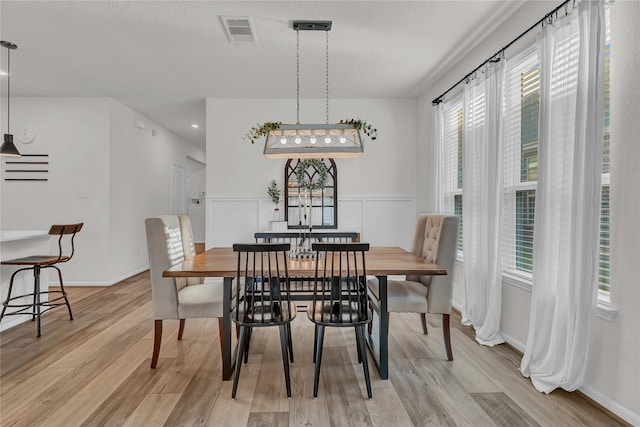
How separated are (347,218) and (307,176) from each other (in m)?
0.85

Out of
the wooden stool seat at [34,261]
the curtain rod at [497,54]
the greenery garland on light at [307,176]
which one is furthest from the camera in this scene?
the greenery garland on light at [307,176]

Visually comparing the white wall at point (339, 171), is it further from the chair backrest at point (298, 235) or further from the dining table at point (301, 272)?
the dining table at point (301, 272)

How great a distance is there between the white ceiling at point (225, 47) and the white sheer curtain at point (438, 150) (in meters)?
0.45

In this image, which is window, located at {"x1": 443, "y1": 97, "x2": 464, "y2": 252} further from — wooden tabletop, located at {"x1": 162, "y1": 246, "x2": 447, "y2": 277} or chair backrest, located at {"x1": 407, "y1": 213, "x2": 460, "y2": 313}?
wooden tabletop, located at {"x1": 162, "y1": 246, "x2": 447, "y2": 277}

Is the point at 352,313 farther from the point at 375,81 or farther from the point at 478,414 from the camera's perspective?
the point at 375,81

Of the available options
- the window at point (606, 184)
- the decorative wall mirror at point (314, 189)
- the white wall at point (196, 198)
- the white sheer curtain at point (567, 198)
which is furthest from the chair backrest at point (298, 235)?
the white wall at point (196, 198)

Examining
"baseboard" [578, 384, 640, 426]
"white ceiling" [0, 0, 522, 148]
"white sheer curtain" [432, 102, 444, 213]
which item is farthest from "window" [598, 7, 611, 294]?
"white sheer curtain" [432, 102, 444, 213]

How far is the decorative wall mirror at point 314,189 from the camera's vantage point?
500 cm

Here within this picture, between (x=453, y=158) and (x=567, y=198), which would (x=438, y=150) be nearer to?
(x=453, y=158)

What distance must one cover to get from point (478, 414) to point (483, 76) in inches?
107

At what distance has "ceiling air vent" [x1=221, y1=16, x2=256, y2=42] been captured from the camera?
2.83m

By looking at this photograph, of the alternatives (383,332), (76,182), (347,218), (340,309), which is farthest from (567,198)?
(76,182)

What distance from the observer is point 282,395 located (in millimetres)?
2113

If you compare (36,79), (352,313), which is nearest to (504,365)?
(352,313)
